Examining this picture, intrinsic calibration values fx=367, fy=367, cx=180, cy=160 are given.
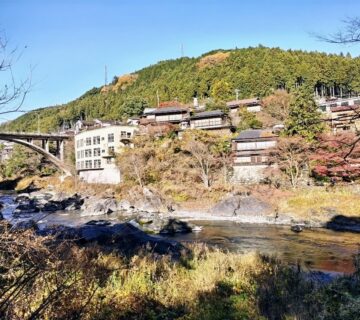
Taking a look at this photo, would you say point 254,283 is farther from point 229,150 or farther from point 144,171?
point 144,171

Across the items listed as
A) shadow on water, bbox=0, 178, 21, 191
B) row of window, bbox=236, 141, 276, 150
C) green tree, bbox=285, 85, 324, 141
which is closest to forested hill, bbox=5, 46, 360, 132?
shadow on water, bbox=0, 178, 21, 191

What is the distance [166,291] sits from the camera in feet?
21.1

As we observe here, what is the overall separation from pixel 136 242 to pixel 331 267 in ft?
22.2

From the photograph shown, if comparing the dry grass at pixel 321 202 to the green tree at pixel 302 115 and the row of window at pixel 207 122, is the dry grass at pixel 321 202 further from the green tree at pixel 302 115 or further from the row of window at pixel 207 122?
the row of window at pixel 207 122

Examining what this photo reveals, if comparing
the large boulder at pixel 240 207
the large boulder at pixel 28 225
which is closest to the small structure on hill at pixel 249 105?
the large boulder at pixel 240 207

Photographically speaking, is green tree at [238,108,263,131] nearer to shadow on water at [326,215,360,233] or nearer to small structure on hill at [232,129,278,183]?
small structure on hill at [232,129,278,183]

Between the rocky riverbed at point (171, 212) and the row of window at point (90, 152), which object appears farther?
the row of window at point (90, 152)

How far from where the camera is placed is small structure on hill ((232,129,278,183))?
31.7m

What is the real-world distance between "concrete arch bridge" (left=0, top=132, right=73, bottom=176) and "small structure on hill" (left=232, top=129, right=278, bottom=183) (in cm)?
2443

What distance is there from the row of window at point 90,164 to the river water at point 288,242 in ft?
75.9

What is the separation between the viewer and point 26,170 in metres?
56.2

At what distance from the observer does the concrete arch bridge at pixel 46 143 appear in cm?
4348

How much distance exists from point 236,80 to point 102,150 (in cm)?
2777

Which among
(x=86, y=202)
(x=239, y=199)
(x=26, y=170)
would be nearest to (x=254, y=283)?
(x=239, y=199)
